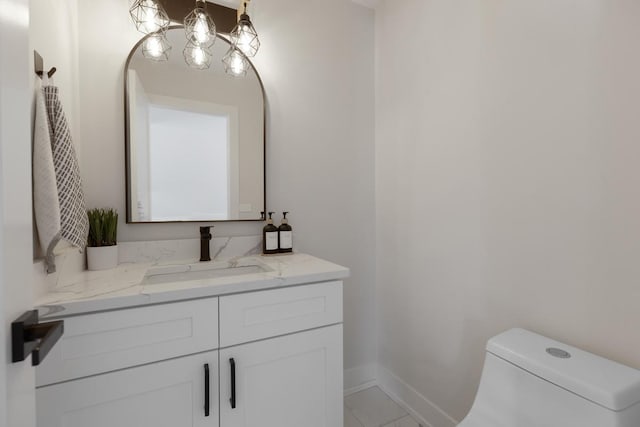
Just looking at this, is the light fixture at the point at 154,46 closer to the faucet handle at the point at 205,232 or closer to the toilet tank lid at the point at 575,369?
the faucet handle at the point at 205,232

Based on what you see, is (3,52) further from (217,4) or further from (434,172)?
(434,172)

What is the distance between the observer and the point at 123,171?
1.32m

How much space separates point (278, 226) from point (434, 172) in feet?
2.85

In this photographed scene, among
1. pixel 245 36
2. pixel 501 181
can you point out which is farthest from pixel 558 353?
pixel 245 36

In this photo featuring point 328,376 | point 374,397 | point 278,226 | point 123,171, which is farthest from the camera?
point 374,397

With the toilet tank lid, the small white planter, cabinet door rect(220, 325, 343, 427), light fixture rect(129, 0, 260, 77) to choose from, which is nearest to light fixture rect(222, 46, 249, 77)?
light fixture rect(129, 0, 260, 77)

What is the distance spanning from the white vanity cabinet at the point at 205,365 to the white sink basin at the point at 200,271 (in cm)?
29

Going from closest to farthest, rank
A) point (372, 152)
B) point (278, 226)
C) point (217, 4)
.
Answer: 1. point (217, 4)
2. point (278, 226)
3. point (372, 152)

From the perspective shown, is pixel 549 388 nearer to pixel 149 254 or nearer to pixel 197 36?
pixel 149 254

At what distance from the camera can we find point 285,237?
1.58 meters

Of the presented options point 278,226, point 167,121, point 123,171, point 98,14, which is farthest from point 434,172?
point 98,14

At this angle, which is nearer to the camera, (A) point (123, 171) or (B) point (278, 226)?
(A) point (123, 171)

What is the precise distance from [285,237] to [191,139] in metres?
0.67

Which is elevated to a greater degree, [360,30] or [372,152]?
[360,30]
